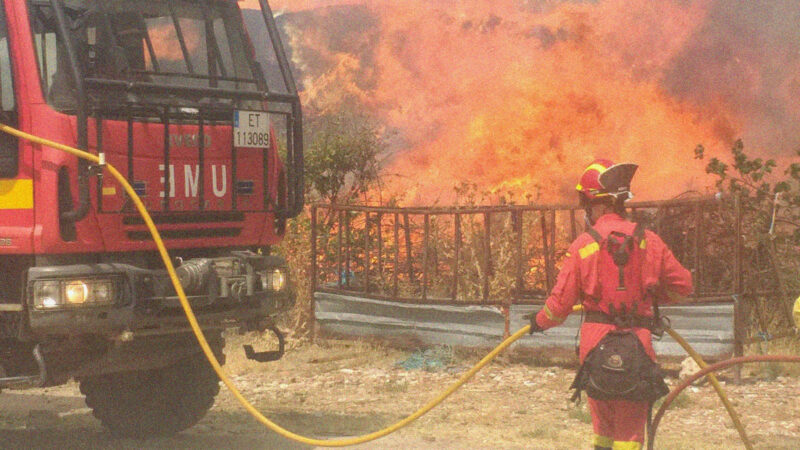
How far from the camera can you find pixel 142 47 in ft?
25.6

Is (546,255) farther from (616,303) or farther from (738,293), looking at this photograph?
(616,303)

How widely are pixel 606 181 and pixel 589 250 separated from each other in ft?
1.14

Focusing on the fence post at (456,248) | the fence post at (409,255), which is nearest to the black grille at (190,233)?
the fence post at (456,248)

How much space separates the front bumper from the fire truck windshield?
100cm

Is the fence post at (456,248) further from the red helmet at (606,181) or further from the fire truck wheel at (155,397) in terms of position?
the red helmet at (606,181)

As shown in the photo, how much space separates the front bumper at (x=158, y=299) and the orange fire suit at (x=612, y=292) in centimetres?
239

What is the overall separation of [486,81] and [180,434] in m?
12.2

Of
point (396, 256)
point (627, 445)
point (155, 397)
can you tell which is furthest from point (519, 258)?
point (627, 445)

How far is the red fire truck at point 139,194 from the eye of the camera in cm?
696

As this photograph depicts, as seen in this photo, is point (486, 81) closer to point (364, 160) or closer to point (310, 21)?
point (364, 160)

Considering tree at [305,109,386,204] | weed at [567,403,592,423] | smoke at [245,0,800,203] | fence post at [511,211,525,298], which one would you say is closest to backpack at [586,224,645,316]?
weed at [567,403,592,423]

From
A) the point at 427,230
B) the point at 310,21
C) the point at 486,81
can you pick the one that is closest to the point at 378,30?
the point at 310,21

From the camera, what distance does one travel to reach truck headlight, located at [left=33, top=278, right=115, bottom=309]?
684cm

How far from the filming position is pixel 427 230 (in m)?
11.9
